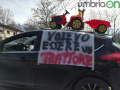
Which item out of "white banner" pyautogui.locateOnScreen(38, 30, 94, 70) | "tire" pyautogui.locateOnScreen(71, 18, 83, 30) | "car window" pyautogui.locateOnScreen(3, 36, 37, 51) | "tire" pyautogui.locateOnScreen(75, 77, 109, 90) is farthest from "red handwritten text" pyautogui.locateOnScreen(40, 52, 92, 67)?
"tire" pyautogui.locateOnScreen(71, 18, 83, 30)

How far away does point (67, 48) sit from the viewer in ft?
6.47

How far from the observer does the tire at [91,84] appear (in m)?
1.79

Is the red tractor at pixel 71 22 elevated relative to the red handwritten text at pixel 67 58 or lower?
elevated

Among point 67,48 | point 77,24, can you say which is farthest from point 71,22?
point 67,48

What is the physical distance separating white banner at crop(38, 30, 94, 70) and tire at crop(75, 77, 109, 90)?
316 millimetres

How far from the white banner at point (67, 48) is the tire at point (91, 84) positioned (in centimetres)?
32

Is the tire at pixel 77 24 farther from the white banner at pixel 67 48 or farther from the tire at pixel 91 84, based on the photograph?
the tire at pixel 91 84

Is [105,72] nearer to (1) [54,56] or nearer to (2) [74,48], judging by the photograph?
(2) [74,48]

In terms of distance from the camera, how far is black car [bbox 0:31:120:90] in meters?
1.79

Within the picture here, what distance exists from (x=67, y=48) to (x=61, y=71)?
21.4 inches

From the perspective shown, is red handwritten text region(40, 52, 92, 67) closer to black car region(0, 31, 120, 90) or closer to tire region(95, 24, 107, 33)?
black car region(0, 31, 120, 90)

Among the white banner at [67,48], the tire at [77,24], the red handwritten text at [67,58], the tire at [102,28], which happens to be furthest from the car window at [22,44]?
the tire at [102,28]

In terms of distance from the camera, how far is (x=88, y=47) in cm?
192

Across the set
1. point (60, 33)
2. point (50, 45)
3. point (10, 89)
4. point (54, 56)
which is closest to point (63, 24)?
point (60, 33)
